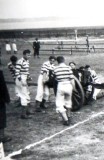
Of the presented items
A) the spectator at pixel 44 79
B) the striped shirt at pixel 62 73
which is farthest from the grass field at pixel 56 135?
the striped shirt at pixel 62 73

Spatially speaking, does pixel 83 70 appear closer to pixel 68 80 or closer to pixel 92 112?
pixel 92 112

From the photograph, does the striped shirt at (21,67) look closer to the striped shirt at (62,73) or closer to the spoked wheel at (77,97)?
the striped shirt at (62,73)

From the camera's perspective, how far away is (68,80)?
7559 mm

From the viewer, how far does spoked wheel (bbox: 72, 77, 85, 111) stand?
8.22m

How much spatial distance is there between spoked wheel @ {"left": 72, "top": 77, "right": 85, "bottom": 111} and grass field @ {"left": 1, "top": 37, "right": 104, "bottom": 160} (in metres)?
0.17

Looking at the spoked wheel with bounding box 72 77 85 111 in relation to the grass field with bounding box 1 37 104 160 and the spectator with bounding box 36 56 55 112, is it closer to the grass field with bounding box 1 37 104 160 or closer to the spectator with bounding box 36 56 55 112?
the grass field with bounding box 1 37 104 160

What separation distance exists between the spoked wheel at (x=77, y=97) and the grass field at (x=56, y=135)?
0.57ft

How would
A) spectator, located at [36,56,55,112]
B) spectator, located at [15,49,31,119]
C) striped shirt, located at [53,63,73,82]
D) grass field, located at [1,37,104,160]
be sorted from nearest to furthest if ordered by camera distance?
grass field, located at [1,37,104,160] < striped shirt, located at [53,63,73,82] < spectator, located at [15,49,31,119] < spectator, located at [36,56,55,112]

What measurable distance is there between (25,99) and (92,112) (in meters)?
1.69

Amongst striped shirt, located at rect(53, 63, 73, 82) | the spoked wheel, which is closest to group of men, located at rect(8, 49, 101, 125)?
striped shirt, located at rect(53, 63, 73, 82)

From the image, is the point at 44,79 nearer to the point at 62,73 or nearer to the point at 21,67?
the point at 21,67

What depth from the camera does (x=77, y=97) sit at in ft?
27.6

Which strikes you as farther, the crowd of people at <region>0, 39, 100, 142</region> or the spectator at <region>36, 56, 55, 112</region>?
the spectator at <region>36, 56, 55, 112</region>

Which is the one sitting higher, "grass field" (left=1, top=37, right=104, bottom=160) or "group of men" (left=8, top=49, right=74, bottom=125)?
"group of men" (left=8, top=49, right=74, bottom=125)
